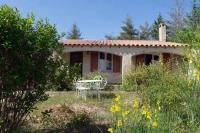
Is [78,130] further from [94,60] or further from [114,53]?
[94,60]

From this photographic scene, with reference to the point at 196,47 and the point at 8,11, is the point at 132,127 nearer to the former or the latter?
the point at 8,11

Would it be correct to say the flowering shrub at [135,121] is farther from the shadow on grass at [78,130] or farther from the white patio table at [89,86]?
the white patio table at [89,86]

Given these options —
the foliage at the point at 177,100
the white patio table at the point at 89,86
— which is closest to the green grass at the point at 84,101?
the white patio table at the point at 89,86

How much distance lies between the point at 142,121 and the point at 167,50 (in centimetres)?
2592

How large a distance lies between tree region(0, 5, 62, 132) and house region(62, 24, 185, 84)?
21.2 m

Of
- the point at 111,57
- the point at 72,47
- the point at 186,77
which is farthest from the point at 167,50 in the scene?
the point at 186,77

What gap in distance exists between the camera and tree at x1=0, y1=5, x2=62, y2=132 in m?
8.45

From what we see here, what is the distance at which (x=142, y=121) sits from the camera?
7.34 m

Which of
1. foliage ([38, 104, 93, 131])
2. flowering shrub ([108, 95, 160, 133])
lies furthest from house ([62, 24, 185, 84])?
flowering shrub ([108, 95, 160, 133])

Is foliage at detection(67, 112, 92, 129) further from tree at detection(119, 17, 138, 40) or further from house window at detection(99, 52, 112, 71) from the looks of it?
tree at detection(119, 17, 138, 40)

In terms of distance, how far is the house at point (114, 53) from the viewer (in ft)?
106

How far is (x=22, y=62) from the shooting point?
28.3 ft

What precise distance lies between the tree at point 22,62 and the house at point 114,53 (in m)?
21.2

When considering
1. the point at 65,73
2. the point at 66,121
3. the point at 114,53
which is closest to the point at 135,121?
the point at 65,73
